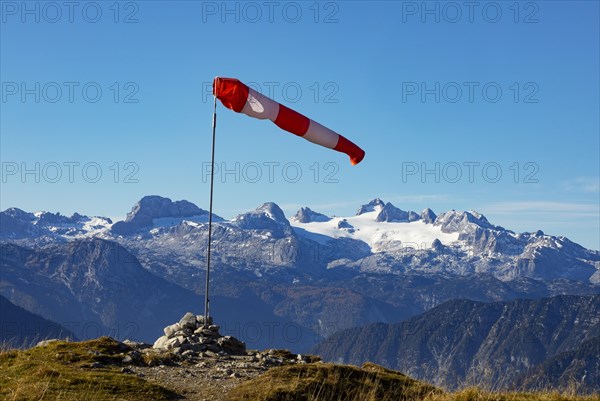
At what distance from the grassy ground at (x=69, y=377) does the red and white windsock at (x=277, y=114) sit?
13518mm

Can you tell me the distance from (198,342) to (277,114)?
12105 millimetres

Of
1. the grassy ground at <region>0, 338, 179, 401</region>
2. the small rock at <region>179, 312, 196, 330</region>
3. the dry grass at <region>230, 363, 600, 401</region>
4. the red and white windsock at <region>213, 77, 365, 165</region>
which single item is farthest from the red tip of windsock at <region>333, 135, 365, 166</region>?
the grassy ground at <region>0, 338, 179, 401</region>

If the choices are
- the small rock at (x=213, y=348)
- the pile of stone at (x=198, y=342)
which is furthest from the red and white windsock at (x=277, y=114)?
the small rock at (x=213, y=348)

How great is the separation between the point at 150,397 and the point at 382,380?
9.22 m

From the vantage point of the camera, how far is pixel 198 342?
36562 mm

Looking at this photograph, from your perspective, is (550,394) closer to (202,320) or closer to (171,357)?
(171,357)

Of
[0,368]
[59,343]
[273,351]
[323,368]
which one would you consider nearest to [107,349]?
[59,343]

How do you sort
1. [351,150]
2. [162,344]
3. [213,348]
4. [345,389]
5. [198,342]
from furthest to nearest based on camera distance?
[351,150]
[162,344]
[198,342]
[213,348]
[345,389]

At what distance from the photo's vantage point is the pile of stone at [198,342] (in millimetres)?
35750

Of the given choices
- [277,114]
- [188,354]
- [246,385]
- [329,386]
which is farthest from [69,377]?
[277,114]

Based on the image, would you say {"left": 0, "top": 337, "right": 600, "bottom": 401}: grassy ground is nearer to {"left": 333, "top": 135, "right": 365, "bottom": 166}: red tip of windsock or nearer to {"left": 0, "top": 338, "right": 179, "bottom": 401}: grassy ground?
{"left": 0, "top": 338, "right": 179, "bottom": 401}: grassy ground

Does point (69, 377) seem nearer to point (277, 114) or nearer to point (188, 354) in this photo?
point (188, 354)

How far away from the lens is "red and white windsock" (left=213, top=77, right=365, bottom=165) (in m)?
36.2

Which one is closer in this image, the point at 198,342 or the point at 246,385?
the point at 246,385
